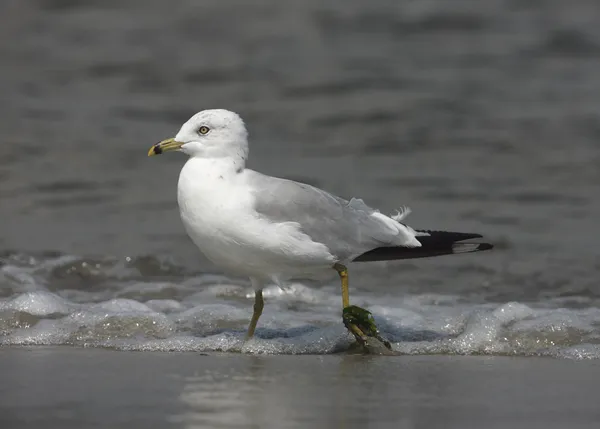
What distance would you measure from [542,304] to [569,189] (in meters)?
2.62

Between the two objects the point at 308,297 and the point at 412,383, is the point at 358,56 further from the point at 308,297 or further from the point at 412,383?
the point at 412,383

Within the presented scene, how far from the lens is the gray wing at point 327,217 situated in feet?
19.1

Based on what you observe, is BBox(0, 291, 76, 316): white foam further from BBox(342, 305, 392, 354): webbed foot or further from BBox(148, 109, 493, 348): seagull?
BBox(342, 305, 392, 354): webbed foot

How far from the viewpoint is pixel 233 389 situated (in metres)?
4.62

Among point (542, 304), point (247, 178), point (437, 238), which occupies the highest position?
point (247, 178)

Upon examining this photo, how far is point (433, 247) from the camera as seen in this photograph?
6.48 metres

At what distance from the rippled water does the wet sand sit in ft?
1.40

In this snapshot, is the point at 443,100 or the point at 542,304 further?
the point at 443,100

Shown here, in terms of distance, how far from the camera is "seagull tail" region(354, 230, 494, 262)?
6.38m

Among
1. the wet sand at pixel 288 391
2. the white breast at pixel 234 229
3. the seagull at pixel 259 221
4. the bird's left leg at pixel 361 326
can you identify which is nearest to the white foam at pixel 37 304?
the wet sand at pixel 288 391

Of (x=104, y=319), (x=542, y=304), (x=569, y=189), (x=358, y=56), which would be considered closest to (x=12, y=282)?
(x=104, y=319)

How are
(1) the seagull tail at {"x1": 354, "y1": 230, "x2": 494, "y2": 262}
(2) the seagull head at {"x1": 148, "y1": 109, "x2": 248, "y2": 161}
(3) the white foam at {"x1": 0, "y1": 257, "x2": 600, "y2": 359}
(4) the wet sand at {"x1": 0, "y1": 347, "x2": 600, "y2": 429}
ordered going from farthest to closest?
(1) the seagull tail at {"x1": 354, "y1": 230, "x2": 494, "y2": 262}, (2) the seagull head at {"x1": 148, "y1": 109, "x2": 248, "y2": 161}, (3) the white foam at {"x1": 0, "y1": 257, "x2": 600, "y2": 359}, (4) the wet sand at {"x1": 0, "y1": 347, "x2": 600, "y2": 429}

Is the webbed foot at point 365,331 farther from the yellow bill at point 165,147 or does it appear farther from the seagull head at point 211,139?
the yellow bill at point 165,147

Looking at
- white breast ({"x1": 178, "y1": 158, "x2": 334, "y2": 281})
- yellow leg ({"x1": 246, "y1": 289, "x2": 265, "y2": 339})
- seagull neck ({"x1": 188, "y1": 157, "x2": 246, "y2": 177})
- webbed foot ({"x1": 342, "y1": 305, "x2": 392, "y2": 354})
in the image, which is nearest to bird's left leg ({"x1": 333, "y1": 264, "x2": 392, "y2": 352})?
webbed foot ({"x1": 342, "y1": 305, "x2": 392, "y2": 354})
